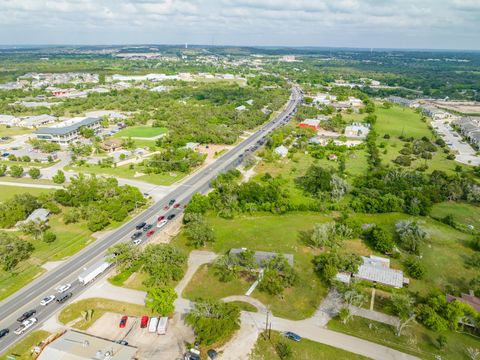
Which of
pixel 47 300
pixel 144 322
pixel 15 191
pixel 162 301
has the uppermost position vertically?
pixel 162 301

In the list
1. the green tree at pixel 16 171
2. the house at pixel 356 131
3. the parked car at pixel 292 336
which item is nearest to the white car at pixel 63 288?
the parked car at pixel 292 336

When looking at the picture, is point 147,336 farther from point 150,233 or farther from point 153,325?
point 150,233

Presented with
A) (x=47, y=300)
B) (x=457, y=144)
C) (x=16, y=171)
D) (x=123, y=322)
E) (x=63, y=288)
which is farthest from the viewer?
(x=457, y=144)

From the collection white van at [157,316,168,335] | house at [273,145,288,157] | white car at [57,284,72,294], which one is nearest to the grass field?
white van at [157,316,168,335]

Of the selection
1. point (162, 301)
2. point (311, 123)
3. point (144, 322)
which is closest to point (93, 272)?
point (144, 322)

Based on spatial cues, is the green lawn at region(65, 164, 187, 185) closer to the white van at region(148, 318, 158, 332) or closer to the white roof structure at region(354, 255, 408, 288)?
the white van at region(148, 318, 158, 332)

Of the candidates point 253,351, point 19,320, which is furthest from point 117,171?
point 253,351
